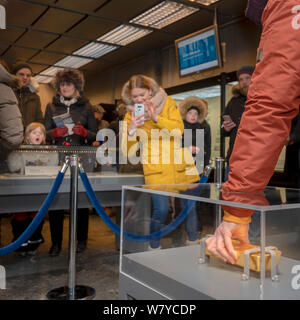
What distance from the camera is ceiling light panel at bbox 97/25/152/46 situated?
6.30 meters

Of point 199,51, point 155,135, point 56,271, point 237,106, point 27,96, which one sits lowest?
point 56,271

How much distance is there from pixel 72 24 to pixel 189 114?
3039 millimetres

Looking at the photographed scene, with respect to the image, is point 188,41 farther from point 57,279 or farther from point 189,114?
point 57,279

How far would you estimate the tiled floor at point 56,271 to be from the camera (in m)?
2.46

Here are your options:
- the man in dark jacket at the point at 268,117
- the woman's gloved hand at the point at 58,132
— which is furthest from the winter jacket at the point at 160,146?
the man in dark jacket at the point at 268,117

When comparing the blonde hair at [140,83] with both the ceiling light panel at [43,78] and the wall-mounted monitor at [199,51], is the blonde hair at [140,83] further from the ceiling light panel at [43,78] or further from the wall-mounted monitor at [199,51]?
the ceiling light panel at [43,78]

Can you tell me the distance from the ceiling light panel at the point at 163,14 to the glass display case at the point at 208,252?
479 centimetres

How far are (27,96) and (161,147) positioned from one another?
1791 millimetres

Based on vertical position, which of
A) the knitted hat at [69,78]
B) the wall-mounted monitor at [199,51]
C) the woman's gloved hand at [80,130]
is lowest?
the woman's gloved hand at [80,130]

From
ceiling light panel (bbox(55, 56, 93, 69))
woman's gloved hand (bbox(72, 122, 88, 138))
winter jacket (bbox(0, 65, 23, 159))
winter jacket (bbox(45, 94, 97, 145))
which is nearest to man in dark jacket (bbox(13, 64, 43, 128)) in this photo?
winter jacket (bbox(45, 94, 97, 145))

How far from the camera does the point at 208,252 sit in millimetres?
845

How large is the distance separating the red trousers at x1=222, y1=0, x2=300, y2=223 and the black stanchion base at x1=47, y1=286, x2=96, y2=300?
1814 mm

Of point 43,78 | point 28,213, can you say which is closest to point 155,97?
point 28,213

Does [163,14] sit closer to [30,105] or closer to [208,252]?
[30,105]
